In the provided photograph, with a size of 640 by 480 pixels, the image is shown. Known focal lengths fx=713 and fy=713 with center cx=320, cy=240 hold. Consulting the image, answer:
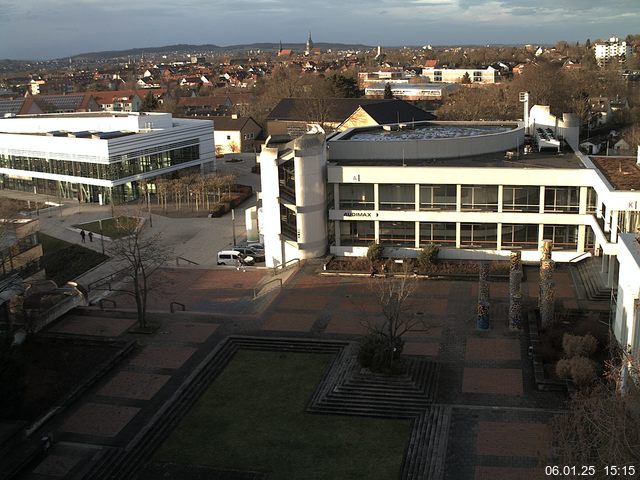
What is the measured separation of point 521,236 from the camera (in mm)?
38875

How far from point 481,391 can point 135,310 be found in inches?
681

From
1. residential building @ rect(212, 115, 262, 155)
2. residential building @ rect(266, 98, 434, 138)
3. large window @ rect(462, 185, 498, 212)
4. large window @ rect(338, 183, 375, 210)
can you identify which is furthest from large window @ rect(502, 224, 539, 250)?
residential building @ rect(212, 115, 262, 155)

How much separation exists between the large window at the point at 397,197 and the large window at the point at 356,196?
0.62 meters

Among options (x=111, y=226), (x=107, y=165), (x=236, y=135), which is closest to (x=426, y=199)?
(x=111, y=226)

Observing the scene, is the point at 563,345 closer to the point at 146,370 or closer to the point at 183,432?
the point at 183,432

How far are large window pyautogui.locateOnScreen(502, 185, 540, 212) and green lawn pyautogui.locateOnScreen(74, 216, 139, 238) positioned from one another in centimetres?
2669

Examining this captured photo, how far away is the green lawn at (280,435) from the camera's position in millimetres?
20844

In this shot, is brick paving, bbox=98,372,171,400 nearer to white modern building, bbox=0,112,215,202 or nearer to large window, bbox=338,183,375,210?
large window, bbox=338,183,375,210

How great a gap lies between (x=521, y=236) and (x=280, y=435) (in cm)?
2134

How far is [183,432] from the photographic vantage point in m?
23.1

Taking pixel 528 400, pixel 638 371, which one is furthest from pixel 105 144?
pixel 638 371

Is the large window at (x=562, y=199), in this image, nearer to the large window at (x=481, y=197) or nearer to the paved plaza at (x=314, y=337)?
the large window at (x=481, y=197)

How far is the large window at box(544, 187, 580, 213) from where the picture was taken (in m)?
37.7

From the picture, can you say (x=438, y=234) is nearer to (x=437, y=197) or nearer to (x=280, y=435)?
(x=437, y=197)
